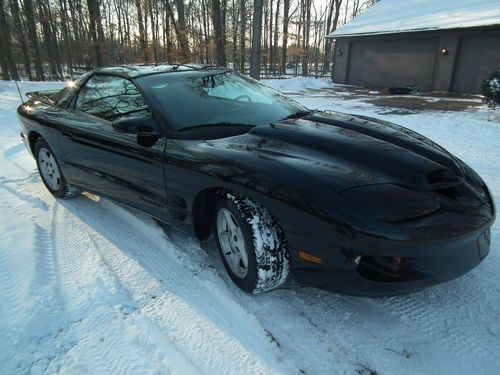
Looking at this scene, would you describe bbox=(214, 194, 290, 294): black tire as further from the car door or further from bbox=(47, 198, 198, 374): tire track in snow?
the car door

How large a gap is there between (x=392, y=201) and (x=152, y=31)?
3299 cm

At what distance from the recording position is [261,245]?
2.08m

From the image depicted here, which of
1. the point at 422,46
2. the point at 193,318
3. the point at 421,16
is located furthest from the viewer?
the point at 421,16

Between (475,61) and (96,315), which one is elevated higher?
(475,61)

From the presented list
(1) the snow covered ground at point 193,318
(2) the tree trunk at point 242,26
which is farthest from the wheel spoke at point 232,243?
(2) the tree trunk at point 242,26

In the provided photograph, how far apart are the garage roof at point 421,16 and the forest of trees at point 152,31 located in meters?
5.38

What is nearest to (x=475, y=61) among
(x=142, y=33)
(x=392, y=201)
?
(x=392, y=201)

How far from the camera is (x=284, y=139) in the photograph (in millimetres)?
2512

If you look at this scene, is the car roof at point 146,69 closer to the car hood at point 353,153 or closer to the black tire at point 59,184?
the black tire at point 59,184

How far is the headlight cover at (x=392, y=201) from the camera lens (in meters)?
1.81

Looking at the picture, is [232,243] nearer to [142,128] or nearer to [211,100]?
[142,128]

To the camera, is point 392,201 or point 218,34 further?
point 218,34

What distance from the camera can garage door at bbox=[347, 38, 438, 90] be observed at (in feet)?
53.6

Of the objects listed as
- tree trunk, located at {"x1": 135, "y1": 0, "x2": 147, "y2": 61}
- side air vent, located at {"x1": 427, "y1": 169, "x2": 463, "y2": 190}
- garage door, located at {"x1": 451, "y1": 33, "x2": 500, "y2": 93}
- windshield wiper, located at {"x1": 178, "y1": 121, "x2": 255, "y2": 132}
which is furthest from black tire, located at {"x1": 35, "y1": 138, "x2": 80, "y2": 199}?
tree trunk, located at {"x1": 135, "y1": 0, "x2": 147, "y2": 61}
